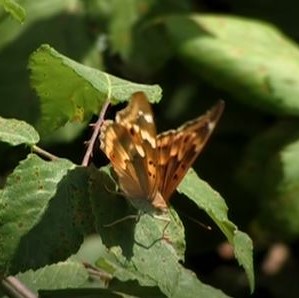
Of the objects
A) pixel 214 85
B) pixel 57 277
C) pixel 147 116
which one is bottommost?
pixel 214 85

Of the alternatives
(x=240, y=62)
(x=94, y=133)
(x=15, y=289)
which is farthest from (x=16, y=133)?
(x=240, y=62)

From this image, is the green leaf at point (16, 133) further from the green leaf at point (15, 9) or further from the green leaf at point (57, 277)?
the green leaf at point (57, 277)

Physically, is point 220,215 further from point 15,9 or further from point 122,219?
point 15,9

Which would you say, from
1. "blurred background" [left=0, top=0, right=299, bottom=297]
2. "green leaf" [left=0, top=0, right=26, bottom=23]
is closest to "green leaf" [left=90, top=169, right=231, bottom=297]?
"green leaf" [left=0, top=0, right=26, bottom=23]

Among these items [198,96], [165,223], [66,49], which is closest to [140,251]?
[165,223]

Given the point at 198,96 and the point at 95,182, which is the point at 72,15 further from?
the point at 95,182

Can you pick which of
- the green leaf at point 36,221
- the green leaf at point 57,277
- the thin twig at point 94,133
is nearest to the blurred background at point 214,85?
the green leaf at point 57,277

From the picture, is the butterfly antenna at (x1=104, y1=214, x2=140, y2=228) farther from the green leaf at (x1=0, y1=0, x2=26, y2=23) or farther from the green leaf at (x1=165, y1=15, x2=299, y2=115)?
the green leaf at (x1=165, y1=15, x2=299, y2=115)
